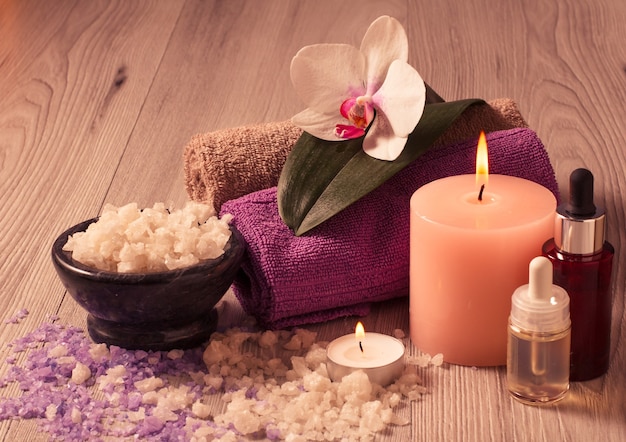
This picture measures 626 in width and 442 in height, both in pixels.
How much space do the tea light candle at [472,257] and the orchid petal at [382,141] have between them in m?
0.06

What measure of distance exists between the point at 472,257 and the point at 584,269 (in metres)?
0.10

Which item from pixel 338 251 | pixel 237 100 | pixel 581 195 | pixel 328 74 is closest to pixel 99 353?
pixel 338 251

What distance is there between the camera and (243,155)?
1080 millimetres

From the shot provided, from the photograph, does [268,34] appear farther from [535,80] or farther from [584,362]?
[584,362]

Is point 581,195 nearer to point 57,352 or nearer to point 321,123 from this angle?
point 321,123

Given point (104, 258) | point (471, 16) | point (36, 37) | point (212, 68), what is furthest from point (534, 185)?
point (36, 37)

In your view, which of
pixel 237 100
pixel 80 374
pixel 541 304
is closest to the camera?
pixel 541 304

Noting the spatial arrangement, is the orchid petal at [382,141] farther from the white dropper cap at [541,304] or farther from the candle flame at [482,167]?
the white dropper cap at [541,304]

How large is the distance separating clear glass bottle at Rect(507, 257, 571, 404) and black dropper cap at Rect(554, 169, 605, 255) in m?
0.04

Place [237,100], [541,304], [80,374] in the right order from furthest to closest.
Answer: [237,100], [80,374], [541,304]

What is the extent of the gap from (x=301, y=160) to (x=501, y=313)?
264 millimetres

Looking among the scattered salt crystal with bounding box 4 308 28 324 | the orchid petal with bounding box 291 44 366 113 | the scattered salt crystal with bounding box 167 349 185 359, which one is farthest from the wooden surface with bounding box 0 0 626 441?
the orchid petal with bounding box 291 44 366 113

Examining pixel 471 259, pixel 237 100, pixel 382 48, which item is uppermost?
pixel 382 48

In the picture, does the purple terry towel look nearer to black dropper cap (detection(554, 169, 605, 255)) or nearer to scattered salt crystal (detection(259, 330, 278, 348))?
scattered salt crystal (detection(259, 330, 278, 348))
